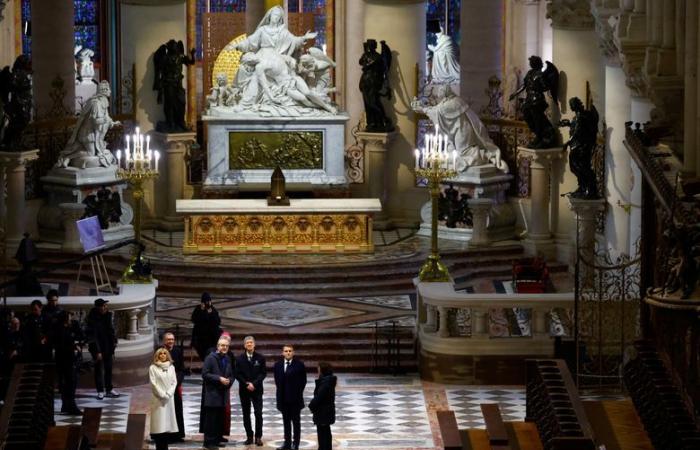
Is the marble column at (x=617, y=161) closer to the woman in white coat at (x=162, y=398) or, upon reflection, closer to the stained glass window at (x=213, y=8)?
the woman in white coat at (x=162, y=398)

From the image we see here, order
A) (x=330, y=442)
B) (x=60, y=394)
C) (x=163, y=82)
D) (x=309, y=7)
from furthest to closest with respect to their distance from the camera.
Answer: (x=309, y=7) → (x=163, y=82) → (x=60, y=394) → (x=330, y=442)

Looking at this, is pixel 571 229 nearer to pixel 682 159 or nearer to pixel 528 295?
pixel 528 295

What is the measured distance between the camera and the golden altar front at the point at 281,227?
3359 cm

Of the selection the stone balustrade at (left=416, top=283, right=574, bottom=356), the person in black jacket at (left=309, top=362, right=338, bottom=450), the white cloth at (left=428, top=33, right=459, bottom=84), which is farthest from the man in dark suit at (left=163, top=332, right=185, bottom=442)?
the white cloth at (left=428, top=33, right=459, bottom=84)

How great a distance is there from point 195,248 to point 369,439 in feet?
29.9

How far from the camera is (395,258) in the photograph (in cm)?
3319

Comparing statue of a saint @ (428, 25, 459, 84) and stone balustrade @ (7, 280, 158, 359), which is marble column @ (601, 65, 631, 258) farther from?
statue of a saint @ (428, 25, 459, 84)

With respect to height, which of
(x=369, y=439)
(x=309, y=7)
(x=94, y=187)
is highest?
(x=309, y=7)

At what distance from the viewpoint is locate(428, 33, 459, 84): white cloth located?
157ft

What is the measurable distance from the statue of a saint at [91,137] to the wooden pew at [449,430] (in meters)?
12.3

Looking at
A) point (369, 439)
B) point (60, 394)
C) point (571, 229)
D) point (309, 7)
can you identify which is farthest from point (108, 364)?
point (309, 7)

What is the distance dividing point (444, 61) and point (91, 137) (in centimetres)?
1395

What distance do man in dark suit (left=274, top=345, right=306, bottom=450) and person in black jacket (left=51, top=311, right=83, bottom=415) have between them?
104 inches

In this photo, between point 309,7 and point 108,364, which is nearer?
point 108,364
